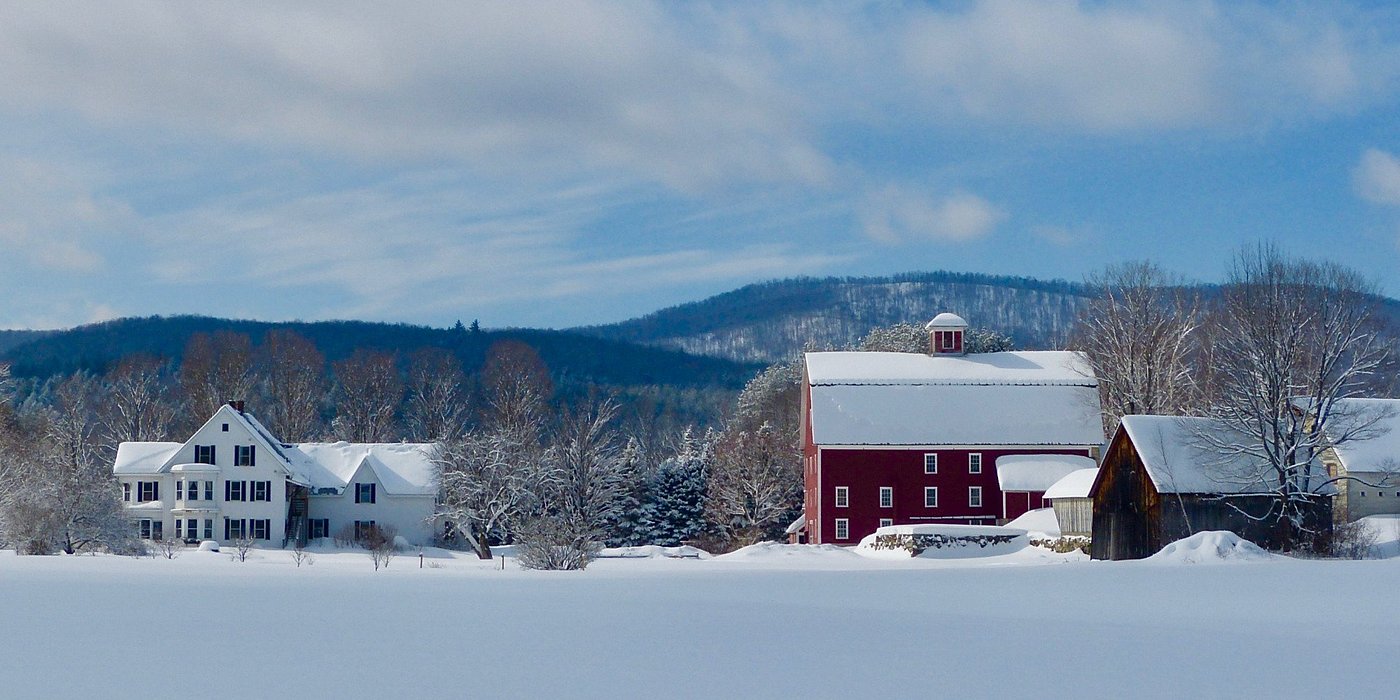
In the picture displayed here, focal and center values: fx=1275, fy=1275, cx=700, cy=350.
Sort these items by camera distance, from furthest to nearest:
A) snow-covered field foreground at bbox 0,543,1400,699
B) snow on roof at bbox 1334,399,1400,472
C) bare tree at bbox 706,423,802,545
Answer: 1. bare tree at bbox 706,423,802,545
2. snow on roof at bbox 1334,399,1400,472
3. snow-covered field foreground at bbox 0,543,1400,699

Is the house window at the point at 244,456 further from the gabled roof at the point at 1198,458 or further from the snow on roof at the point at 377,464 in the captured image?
the gabled roof at the point at 1198,458

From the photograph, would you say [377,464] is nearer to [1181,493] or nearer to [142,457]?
[142,457]

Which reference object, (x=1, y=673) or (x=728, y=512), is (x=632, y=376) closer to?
(x=728, y=512)

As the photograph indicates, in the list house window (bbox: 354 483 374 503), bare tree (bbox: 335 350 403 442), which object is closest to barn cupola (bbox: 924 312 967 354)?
house window (bbox: 354 483 374 503)

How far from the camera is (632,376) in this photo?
17062cm

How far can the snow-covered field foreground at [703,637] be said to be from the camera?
36.9 ft

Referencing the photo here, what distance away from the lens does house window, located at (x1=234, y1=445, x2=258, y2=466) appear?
5975 centimetres

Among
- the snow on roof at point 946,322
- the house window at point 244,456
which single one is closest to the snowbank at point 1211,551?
the snow on roof at point 946,322

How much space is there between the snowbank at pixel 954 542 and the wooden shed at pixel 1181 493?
21.3 feet

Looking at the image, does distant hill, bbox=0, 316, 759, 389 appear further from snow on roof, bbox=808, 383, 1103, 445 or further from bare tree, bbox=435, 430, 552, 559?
snow on roof, bbox=808, 383, 1103, 445

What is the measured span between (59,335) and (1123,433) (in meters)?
148

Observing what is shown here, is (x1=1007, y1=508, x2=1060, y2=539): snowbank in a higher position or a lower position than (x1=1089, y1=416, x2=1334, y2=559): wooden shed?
lower

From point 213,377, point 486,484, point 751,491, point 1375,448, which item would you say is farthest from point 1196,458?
point 213,377

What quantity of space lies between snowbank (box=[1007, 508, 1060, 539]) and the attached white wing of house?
587 centimetres
